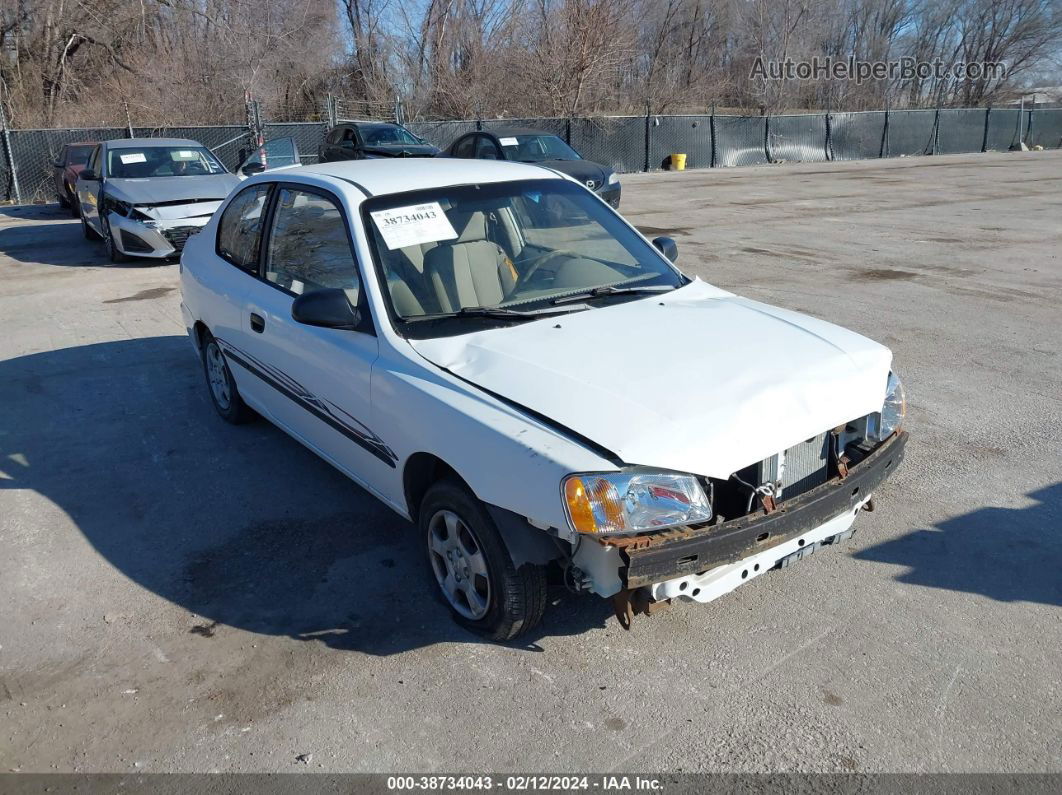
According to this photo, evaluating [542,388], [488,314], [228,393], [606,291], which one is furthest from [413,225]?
[228,393]

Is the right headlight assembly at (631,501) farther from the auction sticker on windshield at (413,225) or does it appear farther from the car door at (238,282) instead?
the car door at (238,282)

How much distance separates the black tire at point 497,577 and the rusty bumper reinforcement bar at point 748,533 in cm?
48

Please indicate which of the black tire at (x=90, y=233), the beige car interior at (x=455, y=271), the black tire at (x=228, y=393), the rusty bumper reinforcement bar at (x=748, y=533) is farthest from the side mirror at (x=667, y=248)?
the black tire at (x=90, y=233)

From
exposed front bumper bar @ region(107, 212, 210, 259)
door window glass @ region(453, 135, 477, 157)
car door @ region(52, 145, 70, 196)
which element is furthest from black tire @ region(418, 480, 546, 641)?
car door @ region(52, 145, 70, 196)

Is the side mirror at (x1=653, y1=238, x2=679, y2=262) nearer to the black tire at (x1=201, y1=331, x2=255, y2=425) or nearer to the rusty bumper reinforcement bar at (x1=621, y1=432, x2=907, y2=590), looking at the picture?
the rusty bumper reinforcement bar at (x1=621, y1=432, x2=907, y2=590)

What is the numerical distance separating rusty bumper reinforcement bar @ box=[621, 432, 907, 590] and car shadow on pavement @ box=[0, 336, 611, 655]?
2.54 feet

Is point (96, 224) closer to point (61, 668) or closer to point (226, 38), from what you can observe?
point (61, 668)

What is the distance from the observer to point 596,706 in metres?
3.18

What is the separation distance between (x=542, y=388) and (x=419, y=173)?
179cm

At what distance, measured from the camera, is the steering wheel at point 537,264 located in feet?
14.0

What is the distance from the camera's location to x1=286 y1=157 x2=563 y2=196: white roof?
14.5 feet

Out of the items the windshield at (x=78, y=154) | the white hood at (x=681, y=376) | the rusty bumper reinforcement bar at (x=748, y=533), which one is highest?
the windshield at (x=78, y=154)

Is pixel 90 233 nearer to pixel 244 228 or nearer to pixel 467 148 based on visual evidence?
pixel 467 148

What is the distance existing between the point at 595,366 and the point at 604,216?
1.64m
